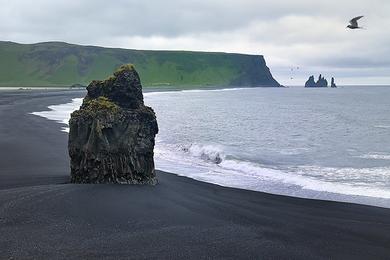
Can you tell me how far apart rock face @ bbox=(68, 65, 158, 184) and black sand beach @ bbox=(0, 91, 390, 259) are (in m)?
0.91

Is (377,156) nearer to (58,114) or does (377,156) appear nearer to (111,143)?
(111,143)

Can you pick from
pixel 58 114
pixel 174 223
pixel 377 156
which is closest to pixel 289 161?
pixel 377 156

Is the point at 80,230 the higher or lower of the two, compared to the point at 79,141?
lower

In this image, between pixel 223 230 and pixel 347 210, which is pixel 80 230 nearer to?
pixel 223 230

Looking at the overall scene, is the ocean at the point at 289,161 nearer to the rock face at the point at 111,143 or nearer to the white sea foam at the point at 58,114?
the rock face at the point at 111,143

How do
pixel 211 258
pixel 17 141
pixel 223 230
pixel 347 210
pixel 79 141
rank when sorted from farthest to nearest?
pixel 17 141
pixel 79 141
pixel 347 210
pixel 223 230
pixel 211 258

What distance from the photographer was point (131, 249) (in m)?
11.0

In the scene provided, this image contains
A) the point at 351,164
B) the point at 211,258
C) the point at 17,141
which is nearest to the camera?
the point at 211,258

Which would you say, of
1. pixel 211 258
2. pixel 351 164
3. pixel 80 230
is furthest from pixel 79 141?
pixel 351 164

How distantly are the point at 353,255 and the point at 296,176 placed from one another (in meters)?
12.6

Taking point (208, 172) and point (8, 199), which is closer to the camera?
point (8, 199)

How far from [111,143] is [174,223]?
595 centimetres

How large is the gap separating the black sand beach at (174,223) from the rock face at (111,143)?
91 cm

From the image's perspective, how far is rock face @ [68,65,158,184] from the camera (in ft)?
59.0
